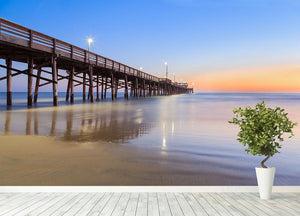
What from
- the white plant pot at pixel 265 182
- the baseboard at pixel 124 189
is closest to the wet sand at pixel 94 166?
the baseboard at pixel 124 189

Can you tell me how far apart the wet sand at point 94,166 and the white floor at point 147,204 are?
760 millimetres

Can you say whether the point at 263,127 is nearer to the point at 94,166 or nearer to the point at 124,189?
the point at 124,189

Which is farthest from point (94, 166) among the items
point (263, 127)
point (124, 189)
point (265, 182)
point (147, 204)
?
point (263, 127)

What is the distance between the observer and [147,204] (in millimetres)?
3650

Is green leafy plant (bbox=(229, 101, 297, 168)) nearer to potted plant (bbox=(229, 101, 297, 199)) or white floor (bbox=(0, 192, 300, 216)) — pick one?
potted plant (bbox=(229, 101, 297, 199))

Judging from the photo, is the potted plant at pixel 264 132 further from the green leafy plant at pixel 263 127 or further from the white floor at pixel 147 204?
the white floor at pixel 147 204

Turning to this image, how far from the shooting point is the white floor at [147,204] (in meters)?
3.41

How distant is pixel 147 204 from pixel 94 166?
90.0 inches

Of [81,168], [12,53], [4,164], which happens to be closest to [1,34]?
[12,53]

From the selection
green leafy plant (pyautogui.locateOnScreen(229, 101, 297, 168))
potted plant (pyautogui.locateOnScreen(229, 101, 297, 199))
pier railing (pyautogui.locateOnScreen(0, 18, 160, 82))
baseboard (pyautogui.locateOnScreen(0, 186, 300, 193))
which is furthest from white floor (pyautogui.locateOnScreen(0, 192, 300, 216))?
pier railing (pyautogui.locateOnScreen(0, 18, 160, 82))

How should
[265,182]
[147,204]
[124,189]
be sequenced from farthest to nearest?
[124,189] < [265,182] < [147,204]

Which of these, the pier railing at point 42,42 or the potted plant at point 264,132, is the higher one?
the pier railing at point 42,42

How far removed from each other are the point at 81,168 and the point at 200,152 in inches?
127

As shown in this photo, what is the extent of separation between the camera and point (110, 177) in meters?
5.01
